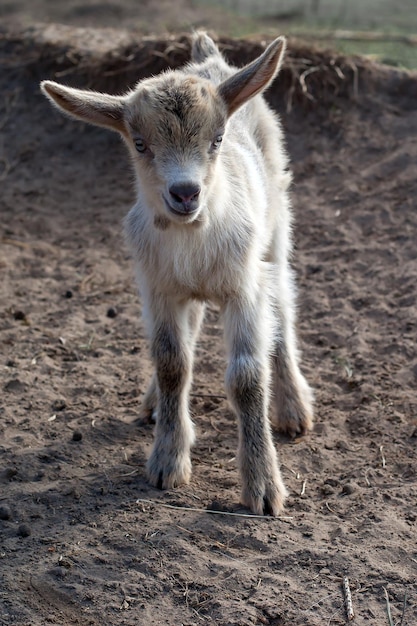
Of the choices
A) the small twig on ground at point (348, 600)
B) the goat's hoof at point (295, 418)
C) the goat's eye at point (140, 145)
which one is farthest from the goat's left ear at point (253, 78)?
the small twig on ground at point (348, 600)

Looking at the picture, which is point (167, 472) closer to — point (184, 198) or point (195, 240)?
point (195, 240)

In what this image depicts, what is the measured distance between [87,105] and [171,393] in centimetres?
178

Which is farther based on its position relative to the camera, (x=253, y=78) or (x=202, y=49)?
(x=202, y=49)

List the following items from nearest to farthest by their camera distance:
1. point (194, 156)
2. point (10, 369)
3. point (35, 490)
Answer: point (194, 156), point (35, 490), point (10, 369)

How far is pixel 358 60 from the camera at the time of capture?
10031 millimetres

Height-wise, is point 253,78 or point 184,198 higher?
point 253,78

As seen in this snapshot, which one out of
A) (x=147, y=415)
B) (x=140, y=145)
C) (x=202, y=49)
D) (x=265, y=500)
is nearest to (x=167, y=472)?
(x=265, y=500)

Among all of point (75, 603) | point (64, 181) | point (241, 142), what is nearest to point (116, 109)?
point (241, 142)

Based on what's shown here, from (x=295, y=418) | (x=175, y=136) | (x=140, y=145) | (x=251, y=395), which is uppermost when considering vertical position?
(x=175, y=136)

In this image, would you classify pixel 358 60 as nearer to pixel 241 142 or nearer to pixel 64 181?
pixel 64 181

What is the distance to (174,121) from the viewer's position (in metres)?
4.95

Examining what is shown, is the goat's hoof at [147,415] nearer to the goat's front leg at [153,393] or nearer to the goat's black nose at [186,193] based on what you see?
the goat's front leg at [153,393]

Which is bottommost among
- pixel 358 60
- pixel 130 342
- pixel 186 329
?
pixel 130 342

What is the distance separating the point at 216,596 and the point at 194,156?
7.42ft
